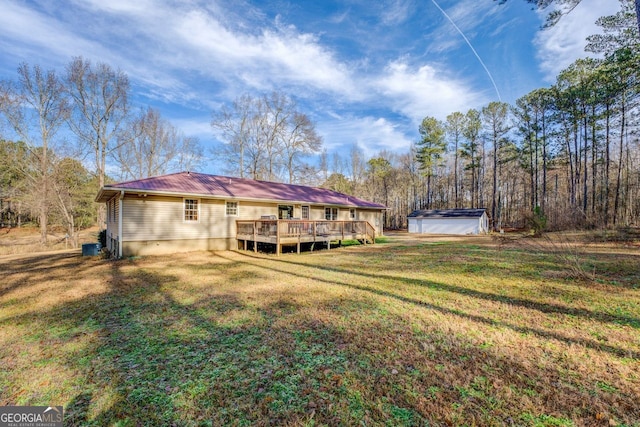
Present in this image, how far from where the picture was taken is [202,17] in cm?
1130

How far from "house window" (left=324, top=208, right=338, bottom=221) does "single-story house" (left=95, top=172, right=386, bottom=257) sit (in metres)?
2.45

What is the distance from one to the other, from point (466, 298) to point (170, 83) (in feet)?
66.7

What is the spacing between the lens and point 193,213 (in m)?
12.9

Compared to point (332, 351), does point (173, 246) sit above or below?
above

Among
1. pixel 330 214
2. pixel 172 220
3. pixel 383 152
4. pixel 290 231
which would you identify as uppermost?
pixel 383 152

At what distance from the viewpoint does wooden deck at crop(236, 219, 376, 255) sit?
1197 cm

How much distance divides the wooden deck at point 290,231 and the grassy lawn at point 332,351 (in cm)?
512

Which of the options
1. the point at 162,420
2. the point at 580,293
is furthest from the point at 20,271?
the point at 580,293

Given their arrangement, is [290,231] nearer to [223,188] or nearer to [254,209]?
[254,209]

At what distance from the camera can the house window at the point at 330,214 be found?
1900cm

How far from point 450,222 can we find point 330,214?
15.9 m

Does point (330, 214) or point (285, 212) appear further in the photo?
point (330, 214)

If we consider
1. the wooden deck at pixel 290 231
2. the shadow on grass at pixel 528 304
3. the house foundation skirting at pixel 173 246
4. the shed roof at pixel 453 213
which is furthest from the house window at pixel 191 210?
the shed roof at pixel 453 213

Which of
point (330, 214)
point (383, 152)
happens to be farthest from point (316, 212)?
point (383, 152)
